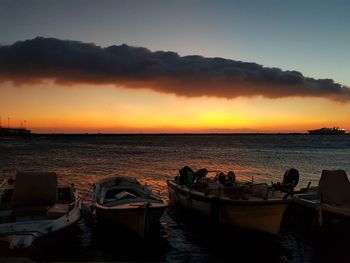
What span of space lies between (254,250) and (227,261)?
4.74 ft

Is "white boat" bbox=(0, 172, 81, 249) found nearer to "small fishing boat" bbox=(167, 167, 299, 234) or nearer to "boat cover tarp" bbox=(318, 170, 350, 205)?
"small fishing boat" bbox=(167, 167, 299, 234)

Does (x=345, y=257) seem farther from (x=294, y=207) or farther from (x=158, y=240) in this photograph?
(x=158, y=240)

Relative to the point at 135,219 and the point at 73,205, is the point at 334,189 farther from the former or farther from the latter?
the point at 73,205

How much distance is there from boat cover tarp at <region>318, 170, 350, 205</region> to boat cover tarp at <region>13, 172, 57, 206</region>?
417 inches

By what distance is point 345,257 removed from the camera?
14945 mm

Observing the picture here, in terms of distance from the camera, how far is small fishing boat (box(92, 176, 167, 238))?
1548cm

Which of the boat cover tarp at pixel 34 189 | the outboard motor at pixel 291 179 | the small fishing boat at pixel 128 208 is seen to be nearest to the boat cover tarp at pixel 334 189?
the outboard motor at pixel 291 179

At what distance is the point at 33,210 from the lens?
610 inches

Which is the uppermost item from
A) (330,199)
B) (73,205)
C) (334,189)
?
(334,189)

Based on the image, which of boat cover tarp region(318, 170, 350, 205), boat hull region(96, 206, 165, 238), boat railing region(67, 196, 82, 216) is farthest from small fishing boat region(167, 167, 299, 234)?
boat railing region(67, 196, 82, 216)

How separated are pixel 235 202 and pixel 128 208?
13.5 feet

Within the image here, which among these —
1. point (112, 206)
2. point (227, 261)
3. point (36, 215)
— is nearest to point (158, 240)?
point (112, 206)

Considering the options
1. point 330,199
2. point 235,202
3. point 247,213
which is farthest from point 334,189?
point 235,202

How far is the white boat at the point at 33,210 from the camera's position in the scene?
12602mm
